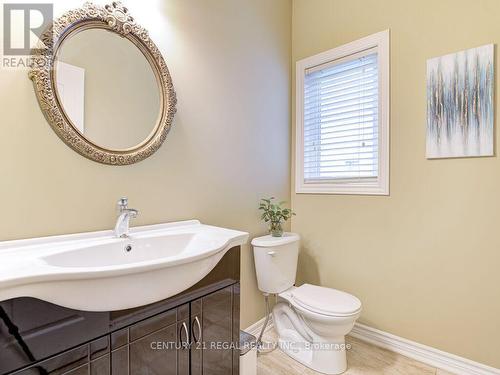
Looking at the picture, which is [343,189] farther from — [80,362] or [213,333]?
[80,362]

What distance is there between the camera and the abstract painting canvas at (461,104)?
146cm

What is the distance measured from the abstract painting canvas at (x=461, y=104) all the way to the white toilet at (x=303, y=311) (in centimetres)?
105

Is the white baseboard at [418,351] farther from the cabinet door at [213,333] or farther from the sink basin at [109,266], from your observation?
the sink basin at [109,266]

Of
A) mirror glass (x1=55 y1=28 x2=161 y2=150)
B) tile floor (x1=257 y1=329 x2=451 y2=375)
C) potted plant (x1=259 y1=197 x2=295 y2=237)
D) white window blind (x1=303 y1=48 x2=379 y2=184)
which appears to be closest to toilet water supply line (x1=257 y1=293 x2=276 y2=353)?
tile floor (x1=257 y1=329 x2=451 y2=375)

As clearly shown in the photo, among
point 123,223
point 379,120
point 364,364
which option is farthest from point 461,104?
point 123,223

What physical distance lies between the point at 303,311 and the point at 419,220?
917mm

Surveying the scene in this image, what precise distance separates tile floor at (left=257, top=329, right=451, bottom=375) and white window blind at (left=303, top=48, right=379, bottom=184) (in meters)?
1.16

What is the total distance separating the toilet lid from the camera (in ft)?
4.97

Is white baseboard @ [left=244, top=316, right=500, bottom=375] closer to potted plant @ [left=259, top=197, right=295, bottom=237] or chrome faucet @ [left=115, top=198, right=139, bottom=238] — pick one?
potted plant @ [left=259, top=197, right=295, bottom=237]

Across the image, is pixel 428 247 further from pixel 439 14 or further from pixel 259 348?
pixel 439 14

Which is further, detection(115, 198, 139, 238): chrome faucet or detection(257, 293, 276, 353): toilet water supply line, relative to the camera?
detection(257, 293, 276, 353): toilet water supply line

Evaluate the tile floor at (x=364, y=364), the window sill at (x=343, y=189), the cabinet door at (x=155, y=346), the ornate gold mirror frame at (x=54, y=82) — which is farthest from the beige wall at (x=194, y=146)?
the cabinet door at (x=155, y=346)

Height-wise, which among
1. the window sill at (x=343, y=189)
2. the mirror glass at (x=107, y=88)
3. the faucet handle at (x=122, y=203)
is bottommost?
the faucet handle at (x=122, y=203)

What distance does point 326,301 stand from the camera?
5.30 ft
